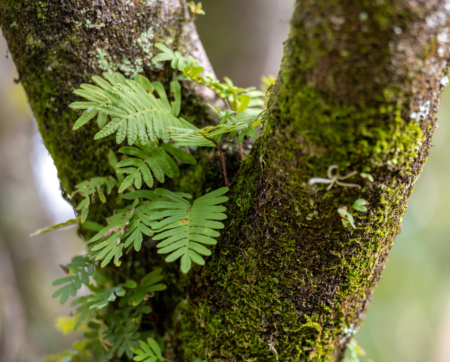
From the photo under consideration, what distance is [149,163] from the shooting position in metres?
1.00

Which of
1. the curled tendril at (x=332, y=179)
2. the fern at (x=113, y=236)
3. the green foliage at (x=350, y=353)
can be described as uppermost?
the curled tendril at (x=332, y=179)

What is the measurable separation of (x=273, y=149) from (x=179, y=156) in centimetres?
40

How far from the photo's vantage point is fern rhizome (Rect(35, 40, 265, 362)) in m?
0.90

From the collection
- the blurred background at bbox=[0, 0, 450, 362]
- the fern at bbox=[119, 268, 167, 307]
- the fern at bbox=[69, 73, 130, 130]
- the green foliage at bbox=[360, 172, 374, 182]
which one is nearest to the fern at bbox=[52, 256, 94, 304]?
the fern at bbox=[119, 268, 167, 307]

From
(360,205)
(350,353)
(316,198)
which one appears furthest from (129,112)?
(350,353)

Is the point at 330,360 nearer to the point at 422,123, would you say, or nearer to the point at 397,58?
the point at 422,123

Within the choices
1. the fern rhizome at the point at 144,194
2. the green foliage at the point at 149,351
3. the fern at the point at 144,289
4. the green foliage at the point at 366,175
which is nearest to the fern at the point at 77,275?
the fern rhizome at the point at 144,194

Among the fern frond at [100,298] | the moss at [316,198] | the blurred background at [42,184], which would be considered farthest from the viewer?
the blurred background at [42,184]

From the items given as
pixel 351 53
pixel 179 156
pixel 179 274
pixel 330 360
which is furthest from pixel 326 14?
pixel 330 360

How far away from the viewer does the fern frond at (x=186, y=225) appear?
822 mm

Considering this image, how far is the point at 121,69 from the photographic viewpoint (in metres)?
1.16

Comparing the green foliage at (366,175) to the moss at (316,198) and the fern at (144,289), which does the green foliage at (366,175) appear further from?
the fern at (144,289)

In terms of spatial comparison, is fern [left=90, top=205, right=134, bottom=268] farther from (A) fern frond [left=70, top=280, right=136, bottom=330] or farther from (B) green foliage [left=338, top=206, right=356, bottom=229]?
(B) green foliage [left=338, top=206, right=356, bottom=229]

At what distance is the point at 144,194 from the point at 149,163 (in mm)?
121
